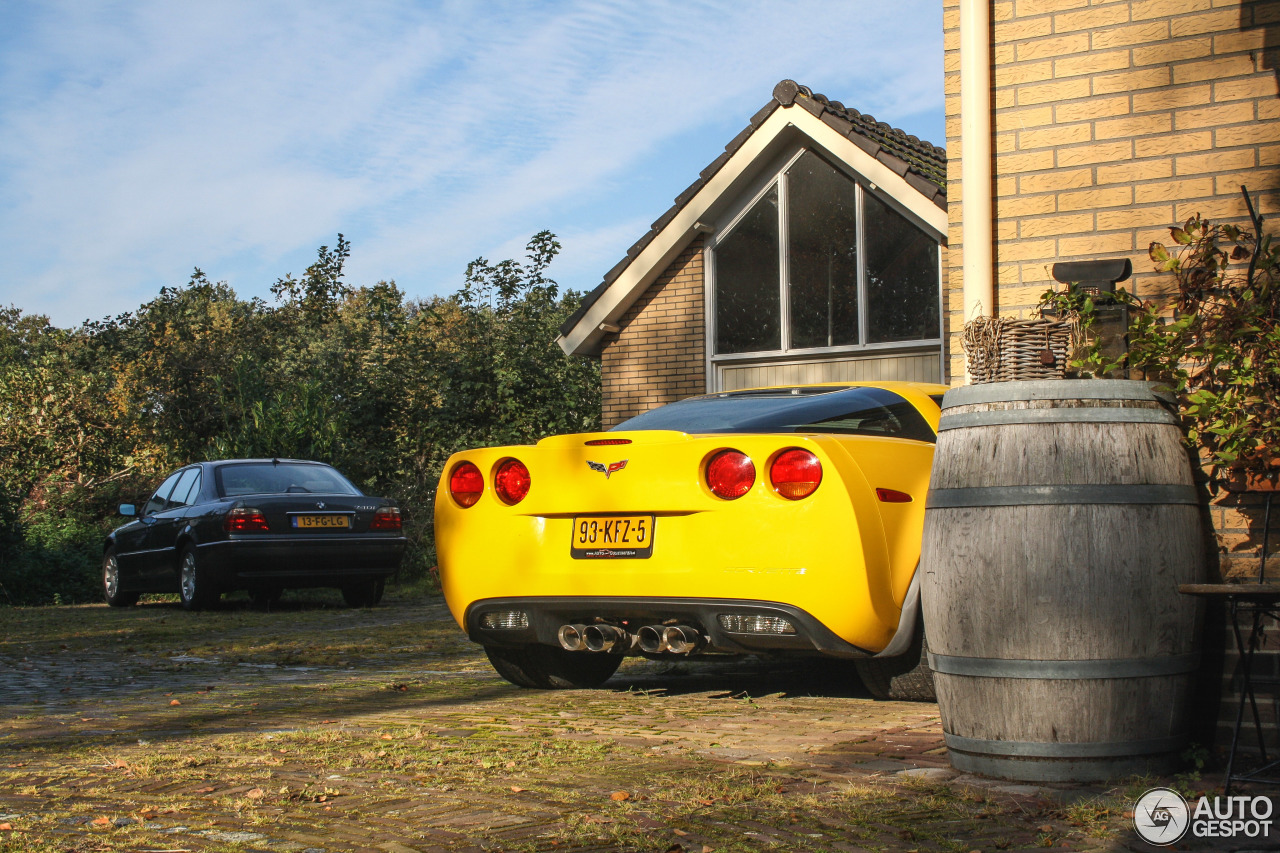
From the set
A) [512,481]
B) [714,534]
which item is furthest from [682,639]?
[512,481]

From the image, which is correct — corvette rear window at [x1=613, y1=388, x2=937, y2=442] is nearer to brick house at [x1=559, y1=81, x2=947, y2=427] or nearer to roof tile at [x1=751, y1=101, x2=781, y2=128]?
brick house at [x1=559, y1=81, x2=947, y2=427]

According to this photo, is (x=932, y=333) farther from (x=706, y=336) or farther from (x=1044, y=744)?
(x=1044, y=744)

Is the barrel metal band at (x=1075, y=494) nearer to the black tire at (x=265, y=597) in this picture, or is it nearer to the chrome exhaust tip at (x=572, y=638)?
the chrome exhaust tip at (x=572, y=638)

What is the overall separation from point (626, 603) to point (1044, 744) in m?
1.90

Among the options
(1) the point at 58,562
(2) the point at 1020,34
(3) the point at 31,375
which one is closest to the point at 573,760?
(2) the point at 1020,34

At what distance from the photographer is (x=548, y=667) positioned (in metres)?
6.16

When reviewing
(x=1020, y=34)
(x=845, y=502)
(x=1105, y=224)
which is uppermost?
(x=1020, y=34)

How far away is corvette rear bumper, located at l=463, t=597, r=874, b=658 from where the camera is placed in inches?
189

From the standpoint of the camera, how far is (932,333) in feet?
48.4

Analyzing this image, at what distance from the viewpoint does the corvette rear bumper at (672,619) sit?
4.81 meters

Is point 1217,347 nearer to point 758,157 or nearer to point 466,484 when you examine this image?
point 466,484

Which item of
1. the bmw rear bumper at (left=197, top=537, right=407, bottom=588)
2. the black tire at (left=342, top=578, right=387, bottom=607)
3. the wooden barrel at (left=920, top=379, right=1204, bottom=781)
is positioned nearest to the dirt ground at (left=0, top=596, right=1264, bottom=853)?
the wooden barrel at (left=920, top=379, right=1204, bottom=781)

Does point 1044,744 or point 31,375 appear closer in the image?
point 1044,744

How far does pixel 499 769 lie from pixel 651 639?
1242mm
